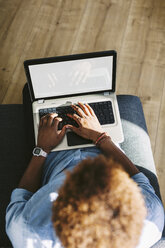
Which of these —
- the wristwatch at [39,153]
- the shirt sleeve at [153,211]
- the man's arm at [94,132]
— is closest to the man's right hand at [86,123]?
the man's arm at [94,132]

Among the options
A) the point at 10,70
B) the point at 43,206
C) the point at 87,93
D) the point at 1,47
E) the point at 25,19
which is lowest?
the point at 43,206

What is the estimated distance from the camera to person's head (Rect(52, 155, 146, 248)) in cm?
62

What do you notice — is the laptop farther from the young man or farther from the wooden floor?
the wooden floor

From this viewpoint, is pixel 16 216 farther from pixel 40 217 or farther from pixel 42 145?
pixel 42 145

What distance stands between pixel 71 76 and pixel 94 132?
0.90ft

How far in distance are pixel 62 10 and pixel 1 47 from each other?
1.94 ft

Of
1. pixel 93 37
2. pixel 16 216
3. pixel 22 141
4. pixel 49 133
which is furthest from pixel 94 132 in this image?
pixel 93 37

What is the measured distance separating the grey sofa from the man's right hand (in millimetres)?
183

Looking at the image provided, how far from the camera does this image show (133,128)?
123cm

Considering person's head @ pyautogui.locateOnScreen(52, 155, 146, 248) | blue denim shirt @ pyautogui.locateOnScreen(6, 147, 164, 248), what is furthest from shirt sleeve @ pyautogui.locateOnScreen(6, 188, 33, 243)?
person's head @ pyautogui.locateOnScreen(52, 155, 146, 248)

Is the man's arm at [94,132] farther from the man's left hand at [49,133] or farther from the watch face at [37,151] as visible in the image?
the watch face at [37,151]

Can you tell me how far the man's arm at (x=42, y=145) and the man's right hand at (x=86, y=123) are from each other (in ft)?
0.22

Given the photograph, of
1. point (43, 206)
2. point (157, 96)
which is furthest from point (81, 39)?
point (43, 206)

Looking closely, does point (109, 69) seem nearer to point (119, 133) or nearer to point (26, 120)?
point (119, 133)
